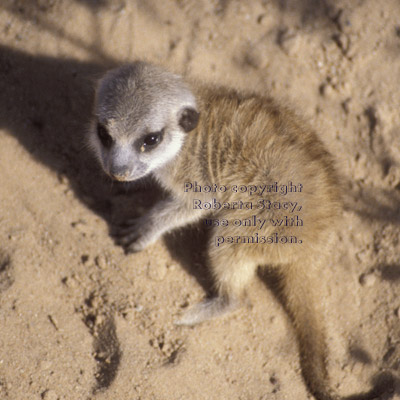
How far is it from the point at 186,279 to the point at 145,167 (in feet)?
2.38

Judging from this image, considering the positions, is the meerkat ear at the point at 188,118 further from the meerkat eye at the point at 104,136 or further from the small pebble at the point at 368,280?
the small pebble at the point at 368,280

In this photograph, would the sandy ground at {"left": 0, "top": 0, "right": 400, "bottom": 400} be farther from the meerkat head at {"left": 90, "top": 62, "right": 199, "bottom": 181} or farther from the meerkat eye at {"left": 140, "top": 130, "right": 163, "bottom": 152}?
the meerkat eye at {"left": 140, "top": 130, "right": 163, "bottom": 152}

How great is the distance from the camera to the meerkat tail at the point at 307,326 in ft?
7.78

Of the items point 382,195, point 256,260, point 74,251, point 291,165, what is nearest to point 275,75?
point 291,165

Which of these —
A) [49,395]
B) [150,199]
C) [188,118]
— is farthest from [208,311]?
[188,118]

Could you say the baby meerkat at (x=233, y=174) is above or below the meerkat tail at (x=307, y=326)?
above

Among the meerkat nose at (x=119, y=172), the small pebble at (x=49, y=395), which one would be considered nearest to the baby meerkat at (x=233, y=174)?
the meerkat nose at (x=119, y=172)

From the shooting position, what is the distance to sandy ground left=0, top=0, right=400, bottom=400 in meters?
2.33

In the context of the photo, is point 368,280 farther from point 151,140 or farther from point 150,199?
point 151,140

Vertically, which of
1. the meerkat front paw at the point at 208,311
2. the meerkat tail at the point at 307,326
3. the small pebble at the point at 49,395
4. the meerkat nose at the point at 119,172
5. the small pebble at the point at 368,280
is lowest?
the small pebble at the point at 49,395

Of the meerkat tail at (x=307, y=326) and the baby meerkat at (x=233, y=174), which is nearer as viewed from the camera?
the baby meerkat at (x=233, y=174)

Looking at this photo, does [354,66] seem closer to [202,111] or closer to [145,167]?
[202,111]

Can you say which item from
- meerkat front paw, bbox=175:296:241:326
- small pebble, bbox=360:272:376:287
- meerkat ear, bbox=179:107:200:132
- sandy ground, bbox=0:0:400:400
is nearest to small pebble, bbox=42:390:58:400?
sandy ground, bbox=0:0:400:400

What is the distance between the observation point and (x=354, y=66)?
9.11 ft
